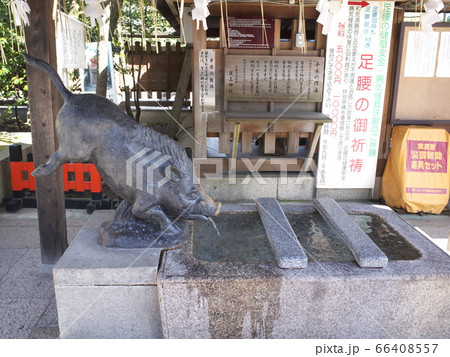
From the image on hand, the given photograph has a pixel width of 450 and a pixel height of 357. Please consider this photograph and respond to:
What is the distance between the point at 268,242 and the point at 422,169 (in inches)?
147

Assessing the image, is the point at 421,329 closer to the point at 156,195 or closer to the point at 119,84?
the point at 156,195

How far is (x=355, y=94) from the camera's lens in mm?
5742

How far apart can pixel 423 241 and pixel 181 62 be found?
617 cm

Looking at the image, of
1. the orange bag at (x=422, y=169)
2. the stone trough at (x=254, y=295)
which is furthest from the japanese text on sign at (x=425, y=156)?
the stone trough at (x=254, y=295)

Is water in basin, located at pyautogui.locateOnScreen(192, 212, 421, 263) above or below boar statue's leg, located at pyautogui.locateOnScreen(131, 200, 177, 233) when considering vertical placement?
below

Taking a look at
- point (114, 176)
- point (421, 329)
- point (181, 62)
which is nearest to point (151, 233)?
point (114, 176)

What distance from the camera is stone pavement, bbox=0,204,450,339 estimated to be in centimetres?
315

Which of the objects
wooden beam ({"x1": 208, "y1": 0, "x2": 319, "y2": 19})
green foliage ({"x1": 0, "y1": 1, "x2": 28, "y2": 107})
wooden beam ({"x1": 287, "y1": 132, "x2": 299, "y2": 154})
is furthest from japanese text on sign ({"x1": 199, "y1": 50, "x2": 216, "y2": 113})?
green foliage ({"x1": 0, "y1": 1, "x2": 28, "y2": 107})

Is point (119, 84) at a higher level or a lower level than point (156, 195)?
higher

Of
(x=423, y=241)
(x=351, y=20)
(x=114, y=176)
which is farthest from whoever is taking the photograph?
(x=351, y=20)

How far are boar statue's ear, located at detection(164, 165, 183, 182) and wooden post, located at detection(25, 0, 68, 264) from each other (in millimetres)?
1367

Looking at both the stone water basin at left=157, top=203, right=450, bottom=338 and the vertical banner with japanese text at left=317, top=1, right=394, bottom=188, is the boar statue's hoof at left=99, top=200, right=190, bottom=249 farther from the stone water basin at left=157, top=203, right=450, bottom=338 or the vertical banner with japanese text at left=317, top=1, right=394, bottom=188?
the vertical banner with japanese text at left=317, top=1, right=394, bottom=188

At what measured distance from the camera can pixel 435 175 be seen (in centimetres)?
583

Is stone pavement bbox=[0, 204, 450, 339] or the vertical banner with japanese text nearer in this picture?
stone pavement bbox=[0, 204, 450, 339]
